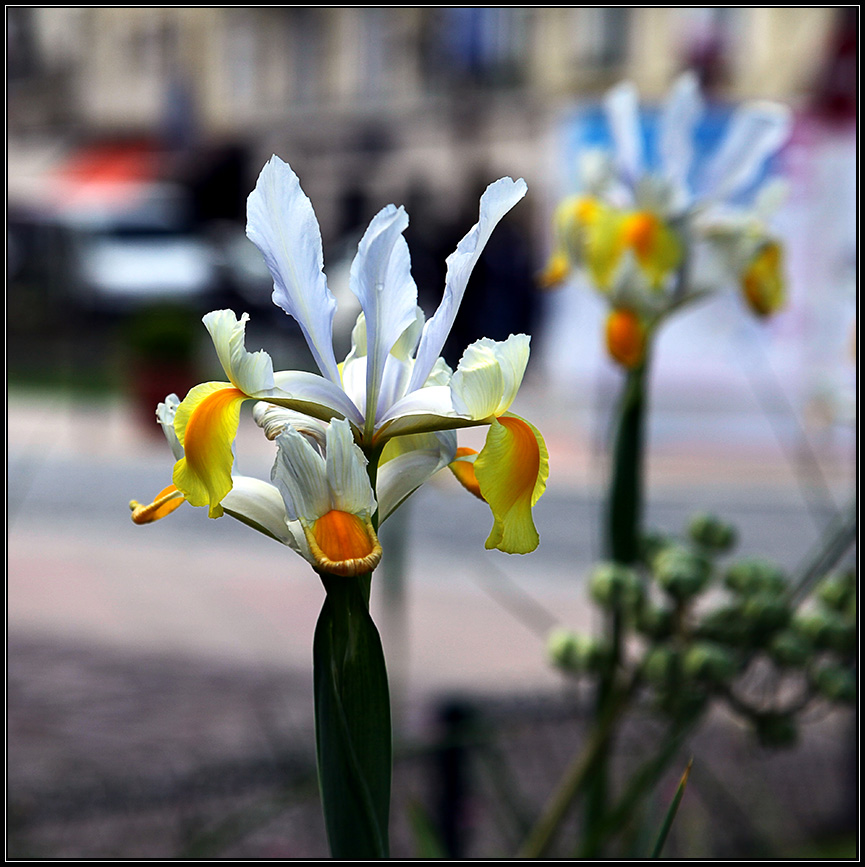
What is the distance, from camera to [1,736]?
965mm

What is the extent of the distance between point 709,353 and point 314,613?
5420mm

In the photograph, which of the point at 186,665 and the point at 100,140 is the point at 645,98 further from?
the point at 100,140

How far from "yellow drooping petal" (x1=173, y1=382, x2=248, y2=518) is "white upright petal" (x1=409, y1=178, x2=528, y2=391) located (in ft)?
0.38

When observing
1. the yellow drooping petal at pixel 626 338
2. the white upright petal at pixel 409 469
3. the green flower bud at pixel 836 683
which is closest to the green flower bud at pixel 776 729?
the green flower bud at pixel 836 683

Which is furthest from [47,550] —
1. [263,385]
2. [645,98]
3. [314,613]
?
[645,98]

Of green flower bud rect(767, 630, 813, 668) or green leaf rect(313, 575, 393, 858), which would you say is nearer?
green leaf rect(313, 575, 393, 858)

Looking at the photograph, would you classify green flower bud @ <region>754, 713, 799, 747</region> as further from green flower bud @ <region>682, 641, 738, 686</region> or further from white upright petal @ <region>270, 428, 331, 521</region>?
white upright petal @ <region>270, 428, 331, 521</region>

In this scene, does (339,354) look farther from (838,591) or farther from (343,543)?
(343,543)

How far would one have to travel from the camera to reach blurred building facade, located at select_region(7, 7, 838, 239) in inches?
383

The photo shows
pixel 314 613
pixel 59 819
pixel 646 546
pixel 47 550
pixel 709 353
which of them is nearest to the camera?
pixel 646 546

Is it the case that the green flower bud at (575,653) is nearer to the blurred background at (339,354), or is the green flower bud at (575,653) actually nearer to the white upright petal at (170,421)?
the blurred background at (339,354)

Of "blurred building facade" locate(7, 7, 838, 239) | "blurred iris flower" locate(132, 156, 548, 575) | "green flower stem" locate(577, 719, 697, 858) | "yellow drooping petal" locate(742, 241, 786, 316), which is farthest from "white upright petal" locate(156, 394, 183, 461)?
"blurred building facade" locate(7, 7, 838, 239)

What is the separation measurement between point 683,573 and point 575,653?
0.14 meters

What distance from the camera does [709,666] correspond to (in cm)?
104
